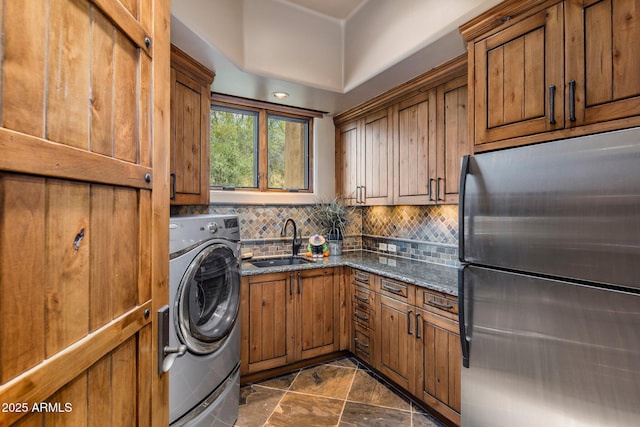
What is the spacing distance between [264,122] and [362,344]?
7.68 ft

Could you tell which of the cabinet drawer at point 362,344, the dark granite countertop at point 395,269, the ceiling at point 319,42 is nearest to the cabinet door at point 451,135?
the ceiling at point 319,42

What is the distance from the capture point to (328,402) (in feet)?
7.39

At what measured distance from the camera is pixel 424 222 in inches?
112

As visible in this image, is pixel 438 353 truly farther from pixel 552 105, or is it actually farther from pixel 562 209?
pixel 552 105

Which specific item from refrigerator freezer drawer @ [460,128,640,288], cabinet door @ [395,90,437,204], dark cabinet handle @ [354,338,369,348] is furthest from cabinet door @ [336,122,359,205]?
refrigerator freezer drawer @ [460,128,640,288]

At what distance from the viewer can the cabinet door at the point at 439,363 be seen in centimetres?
187

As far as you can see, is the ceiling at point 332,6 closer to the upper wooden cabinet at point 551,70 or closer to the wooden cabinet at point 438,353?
the upper wooden cabinet at point 551,70

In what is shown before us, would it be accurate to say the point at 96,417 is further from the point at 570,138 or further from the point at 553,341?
the point at 570,138

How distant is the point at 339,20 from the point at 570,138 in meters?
2.16

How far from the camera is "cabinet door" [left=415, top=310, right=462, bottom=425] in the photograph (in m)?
1.87

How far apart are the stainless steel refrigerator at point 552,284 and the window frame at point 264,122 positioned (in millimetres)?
2027

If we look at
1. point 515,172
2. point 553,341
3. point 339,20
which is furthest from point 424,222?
point 339,20

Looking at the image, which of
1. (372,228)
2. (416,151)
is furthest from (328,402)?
(416,151)

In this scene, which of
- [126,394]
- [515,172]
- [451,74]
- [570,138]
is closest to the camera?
[126,394]
